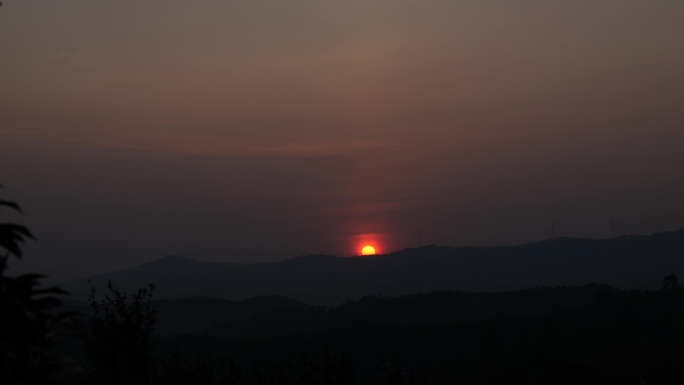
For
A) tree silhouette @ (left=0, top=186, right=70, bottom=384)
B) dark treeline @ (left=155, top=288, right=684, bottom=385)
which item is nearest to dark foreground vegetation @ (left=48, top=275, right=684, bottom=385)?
dark treeline @ (left=155, top=288, right=684, bottom=385)

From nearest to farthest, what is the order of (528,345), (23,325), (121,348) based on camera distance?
(23,325) → (121,348) → (528,345)

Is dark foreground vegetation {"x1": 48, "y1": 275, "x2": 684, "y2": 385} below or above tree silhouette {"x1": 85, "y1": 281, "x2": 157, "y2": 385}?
above

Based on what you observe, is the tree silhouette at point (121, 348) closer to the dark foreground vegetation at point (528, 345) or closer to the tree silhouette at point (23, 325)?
the tree silhouette at point (23, 325)

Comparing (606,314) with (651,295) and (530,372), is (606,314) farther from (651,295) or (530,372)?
(530,372)

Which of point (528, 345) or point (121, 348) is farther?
point (528, 345)

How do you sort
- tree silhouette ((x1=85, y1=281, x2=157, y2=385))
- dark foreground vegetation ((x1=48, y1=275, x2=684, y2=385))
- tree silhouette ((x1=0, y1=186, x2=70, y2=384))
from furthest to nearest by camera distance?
dark foreground vegetation ((x1=48, y1=275, x2=684, y2=385)) → tree silhouette ((x1=85, y1=281, x2=157, y2=385)) → tree silhouette ((x1=0, y1=186, x2=70, y2=384))

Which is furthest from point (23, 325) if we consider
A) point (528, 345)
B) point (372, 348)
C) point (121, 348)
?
point (372, 348)

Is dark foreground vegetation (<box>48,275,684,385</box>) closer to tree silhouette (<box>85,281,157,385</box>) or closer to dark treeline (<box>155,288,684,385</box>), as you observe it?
dark treeline (<box>155,288,684,385</box>)

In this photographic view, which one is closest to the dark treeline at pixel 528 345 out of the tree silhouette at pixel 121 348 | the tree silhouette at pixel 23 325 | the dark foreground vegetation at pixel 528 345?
the dark foreground vegetation at pixel 528 345

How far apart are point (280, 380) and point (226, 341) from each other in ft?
363

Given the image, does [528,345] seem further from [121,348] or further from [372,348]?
[121,348]

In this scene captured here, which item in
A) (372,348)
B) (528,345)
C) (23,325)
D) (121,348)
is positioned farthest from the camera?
(372,348)

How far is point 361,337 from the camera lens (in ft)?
449

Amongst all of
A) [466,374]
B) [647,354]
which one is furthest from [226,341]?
[647,354]
